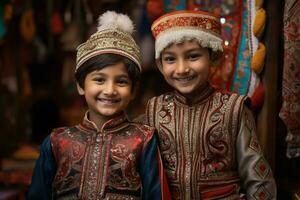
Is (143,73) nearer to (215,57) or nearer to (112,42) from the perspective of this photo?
(215,57)

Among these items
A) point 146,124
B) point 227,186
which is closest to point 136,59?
point 146,124

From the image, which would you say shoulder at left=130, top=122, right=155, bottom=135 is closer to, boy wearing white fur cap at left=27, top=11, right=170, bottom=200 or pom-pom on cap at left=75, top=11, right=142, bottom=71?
boy wearing white fur cap at left=27, top=11, right=170, bottom=200

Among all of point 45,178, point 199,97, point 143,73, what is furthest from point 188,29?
point 143,73

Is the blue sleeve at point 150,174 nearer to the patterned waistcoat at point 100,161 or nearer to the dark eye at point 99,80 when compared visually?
the patterned waistcoat at point 100,161

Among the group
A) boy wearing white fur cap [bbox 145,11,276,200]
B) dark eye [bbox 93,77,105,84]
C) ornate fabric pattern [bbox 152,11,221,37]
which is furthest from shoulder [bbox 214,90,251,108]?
dark eye [bbox 93,77,105,84]

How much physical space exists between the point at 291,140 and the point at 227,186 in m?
0.38

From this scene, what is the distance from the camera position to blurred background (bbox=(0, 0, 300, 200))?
204 cm

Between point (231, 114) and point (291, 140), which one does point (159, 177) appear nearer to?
point (231, 114)

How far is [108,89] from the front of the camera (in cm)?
156

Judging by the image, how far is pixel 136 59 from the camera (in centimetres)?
164

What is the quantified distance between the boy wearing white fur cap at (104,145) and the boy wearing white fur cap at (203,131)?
115 millimetres

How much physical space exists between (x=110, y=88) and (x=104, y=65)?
0.27ft

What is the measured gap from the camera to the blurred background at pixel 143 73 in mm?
2035

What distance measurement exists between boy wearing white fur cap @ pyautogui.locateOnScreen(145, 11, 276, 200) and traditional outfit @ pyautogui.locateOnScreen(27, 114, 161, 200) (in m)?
0.13
